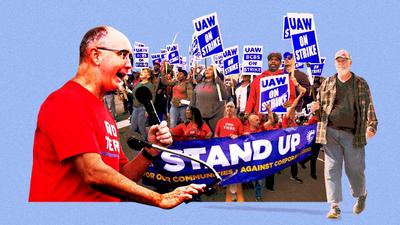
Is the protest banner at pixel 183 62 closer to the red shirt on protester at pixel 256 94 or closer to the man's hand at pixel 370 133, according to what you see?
the red shirt on protester at pixel 256 94

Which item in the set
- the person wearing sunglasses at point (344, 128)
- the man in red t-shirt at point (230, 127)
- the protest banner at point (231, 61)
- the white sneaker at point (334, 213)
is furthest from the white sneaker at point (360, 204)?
the protest banner at point (231, 61)

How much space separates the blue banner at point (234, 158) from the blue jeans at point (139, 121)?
13.8 inches

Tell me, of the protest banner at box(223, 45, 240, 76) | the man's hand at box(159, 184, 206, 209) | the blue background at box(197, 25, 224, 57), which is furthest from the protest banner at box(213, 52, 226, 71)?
the man's hand at box(159, 184, 206, 209)

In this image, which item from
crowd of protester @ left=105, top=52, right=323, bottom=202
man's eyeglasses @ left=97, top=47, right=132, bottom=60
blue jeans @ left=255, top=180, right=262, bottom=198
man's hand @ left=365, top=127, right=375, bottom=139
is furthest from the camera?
crowd of protester @ left=105, top=52, right=323, bottom=202

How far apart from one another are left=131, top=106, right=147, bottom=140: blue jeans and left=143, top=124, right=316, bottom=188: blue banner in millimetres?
350

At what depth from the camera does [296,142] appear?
225 inches

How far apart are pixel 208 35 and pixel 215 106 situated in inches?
28.6

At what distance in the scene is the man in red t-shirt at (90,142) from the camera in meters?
2.69

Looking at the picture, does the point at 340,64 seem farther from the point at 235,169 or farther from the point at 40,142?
the point at 40,142

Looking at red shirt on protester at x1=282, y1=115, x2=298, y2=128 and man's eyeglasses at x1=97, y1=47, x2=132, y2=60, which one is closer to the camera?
man's eyeglasses at x1=97, y1=47, x2=132, y2=60

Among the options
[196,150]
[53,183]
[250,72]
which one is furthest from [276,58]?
[53,183]

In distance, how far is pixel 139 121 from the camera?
18.0 ft

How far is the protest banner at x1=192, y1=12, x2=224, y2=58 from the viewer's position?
5.39m

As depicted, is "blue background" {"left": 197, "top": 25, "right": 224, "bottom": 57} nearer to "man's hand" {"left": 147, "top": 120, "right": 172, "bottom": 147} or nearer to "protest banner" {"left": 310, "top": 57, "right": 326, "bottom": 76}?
"protest banner" {"left": 310, "top": 57, "right": 326, "bottom": 76}
